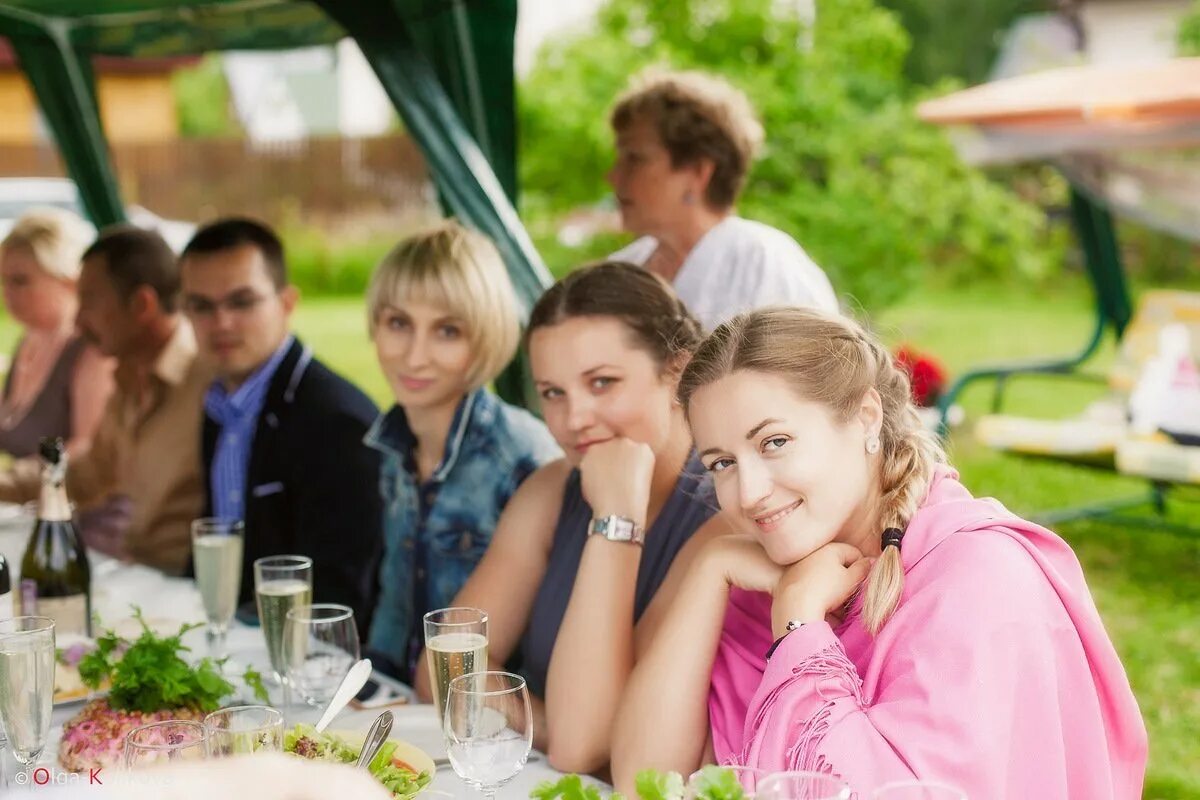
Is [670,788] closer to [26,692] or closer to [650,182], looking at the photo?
[26,692]

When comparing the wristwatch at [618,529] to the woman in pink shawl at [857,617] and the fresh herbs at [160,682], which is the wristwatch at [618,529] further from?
the fresh herbs at [160,682]

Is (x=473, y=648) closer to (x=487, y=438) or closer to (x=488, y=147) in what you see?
(x=487, y=438)

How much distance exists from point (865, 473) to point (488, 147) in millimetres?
1993

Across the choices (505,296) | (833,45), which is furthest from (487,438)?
(833,45)

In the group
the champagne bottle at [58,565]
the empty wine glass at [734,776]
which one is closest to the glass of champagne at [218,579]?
the champagne bottle at [58,565]

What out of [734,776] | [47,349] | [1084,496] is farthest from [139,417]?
[1084,496]

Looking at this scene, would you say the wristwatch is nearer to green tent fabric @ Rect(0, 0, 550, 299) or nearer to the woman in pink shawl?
the woman in pink shawl

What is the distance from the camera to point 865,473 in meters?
1.65

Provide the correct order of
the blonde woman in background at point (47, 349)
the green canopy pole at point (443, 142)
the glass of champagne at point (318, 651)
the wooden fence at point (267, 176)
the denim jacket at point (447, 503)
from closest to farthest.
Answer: the glass of champagne at point (318, 651) → the denim jacket at point (447, 503) → the green canopy pole at point (443, 142) → the blonde woman in background at point (47, 349) → the wooden fence at point (267, 176)

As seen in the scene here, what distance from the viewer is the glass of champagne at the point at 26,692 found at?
154cm

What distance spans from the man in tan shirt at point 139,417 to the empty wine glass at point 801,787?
8.83 ft

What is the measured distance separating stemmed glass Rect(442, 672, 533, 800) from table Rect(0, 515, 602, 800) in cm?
8

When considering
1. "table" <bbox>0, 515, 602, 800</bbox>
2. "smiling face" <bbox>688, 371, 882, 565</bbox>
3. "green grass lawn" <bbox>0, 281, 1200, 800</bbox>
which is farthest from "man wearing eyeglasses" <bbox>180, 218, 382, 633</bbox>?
"smiling face" <bbox>688, 371, 882, 565</bbox>

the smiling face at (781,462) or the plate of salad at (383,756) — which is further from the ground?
the smiling face at (781,462)
